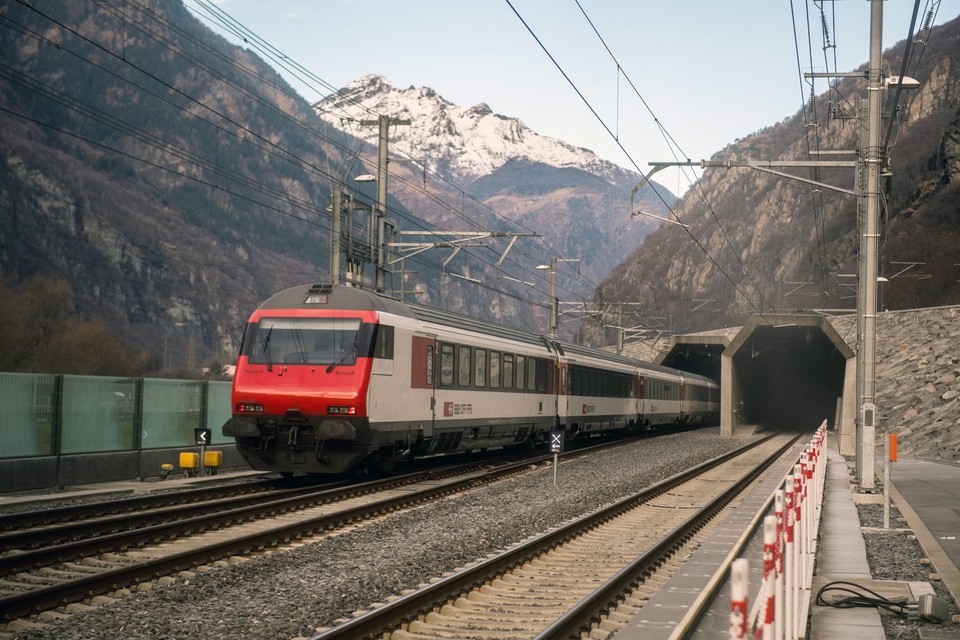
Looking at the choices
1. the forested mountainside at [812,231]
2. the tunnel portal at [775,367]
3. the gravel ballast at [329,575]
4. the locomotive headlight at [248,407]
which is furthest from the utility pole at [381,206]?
the forested mountainside at [812,231]

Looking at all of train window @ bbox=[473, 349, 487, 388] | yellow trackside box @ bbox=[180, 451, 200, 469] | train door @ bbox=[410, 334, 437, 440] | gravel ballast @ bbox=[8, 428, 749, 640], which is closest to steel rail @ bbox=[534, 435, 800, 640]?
gravel ballast @ bbox=[8, 428, 749, 640]

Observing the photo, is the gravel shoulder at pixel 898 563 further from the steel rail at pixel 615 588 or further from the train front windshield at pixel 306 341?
the train front windshield at pixel 306 341

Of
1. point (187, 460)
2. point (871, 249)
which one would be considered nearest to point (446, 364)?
point (187, 460)

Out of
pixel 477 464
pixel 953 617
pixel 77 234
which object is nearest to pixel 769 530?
pixel 953 617

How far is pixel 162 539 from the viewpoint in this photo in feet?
42.3

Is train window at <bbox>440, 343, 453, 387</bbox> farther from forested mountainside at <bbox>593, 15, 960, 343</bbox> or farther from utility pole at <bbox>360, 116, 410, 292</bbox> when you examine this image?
forested mountainside at <bbox>593, 15, 960, 343</bbox>

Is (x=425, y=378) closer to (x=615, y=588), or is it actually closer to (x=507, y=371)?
(x=507, y=371)

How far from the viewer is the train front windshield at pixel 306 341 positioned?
62.2 feet

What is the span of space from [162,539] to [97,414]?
26.4 ft

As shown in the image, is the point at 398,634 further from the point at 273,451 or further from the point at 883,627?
the point at 273,451

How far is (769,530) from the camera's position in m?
5.32

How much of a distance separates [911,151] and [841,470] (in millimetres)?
95227

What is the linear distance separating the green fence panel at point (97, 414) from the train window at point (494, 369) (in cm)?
806

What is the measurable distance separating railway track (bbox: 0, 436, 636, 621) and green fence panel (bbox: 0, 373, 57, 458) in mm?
4119
